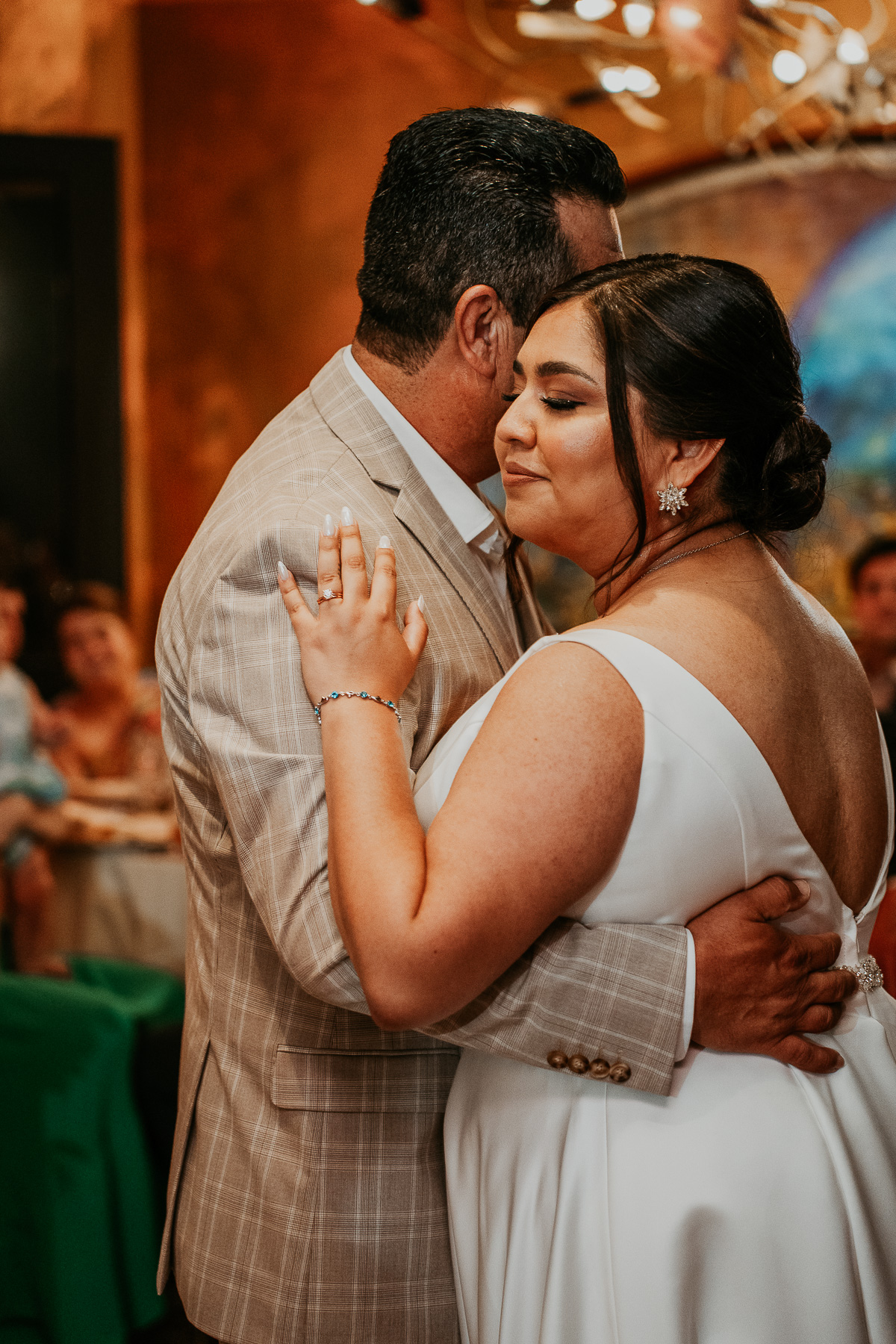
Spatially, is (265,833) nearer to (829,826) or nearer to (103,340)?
(829,826)

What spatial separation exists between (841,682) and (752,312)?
0.42 metres

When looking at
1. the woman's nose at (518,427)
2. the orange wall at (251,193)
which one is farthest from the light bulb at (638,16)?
the woman's nose at (518,427)

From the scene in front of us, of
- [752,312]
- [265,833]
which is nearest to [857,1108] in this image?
[265,833]

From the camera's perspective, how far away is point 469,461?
1.62 m

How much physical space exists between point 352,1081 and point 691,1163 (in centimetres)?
39

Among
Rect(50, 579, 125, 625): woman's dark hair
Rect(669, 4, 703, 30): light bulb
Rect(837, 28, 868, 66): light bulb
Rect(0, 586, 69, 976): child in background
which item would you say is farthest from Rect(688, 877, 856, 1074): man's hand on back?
Rect(50, 579, 125, 625): woman's dark hair

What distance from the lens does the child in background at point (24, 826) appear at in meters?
3.84

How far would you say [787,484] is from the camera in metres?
1.37

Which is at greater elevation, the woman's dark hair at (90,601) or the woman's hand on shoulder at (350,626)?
the woman's hand on shoulder at (350,626)

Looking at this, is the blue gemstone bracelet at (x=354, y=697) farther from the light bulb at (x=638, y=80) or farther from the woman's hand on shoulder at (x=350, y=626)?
the light bulb at (x=638, y=80)

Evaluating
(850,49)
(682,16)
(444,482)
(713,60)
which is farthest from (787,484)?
(850,49)

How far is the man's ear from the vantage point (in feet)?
4.97

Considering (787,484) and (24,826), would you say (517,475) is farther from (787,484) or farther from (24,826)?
(24,826)

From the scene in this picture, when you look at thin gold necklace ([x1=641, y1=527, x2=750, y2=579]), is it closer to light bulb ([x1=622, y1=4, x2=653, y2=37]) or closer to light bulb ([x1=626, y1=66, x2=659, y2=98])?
light bulb ([x1=622, y1=4, x2=653, y2=37])
